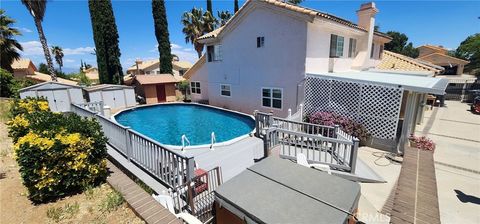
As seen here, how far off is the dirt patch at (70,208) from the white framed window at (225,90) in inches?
546

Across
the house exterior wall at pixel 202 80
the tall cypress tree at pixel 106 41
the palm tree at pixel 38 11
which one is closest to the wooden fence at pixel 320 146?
the house exterior wall at pixel 202 80

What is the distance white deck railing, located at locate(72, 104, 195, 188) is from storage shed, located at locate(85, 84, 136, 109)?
15908mm

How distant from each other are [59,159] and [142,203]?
2.46 meters

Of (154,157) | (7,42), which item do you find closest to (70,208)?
(154,157)

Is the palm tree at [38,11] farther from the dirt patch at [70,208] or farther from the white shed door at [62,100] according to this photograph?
the dirt patch at [70,208]

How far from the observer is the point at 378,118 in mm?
10234

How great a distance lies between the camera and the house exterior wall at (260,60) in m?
13.4

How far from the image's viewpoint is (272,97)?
15.4m

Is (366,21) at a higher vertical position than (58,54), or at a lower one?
lower

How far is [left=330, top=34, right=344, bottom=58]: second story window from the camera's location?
14.3m

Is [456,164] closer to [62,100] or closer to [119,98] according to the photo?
[62,100]

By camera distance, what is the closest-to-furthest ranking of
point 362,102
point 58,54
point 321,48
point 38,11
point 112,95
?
point 362,102
point 321,48
point 38,11
point 112,95
point 58,54

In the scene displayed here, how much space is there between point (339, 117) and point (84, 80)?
3357 cm

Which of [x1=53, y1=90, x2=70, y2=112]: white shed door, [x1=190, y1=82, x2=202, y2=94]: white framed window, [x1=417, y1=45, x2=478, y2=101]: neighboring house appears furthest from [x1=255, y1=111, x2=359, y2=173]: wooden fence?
[x1=417, y1=45, x2=478, y2=101]: neighboring house
